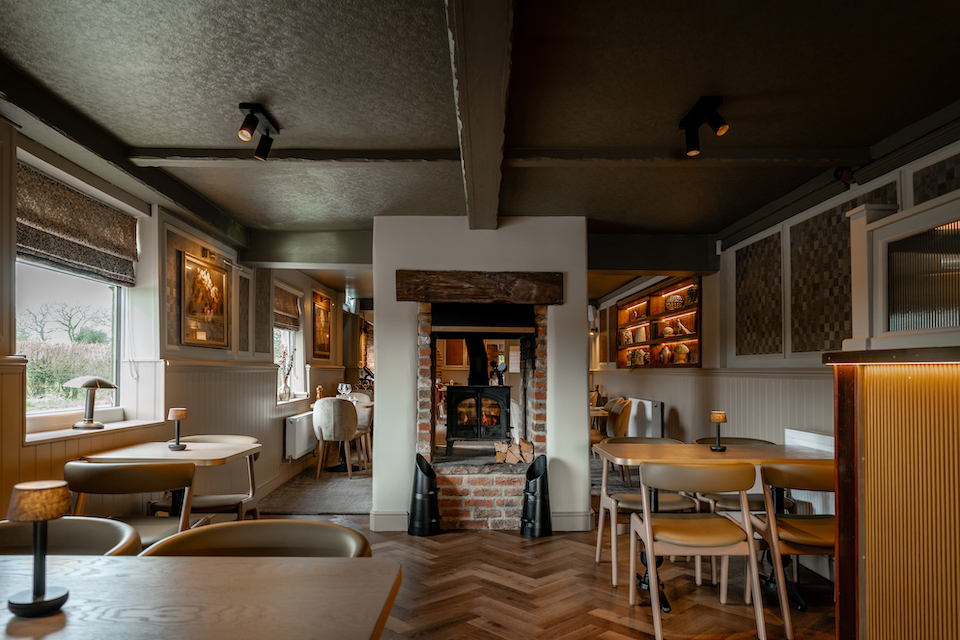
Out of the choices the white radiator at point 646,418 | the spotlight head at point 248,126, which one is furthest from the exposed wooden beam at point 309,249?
the white radiator at point 646,418

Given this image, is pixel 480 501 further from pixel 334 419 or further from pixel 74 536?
pixel 74 536

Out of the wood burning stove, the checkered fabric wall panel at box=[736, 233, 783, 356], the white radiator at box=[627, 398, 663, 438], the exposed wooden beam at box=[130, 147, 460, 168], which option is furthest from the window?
the white radiator at box=[627, 398, 663, 438]

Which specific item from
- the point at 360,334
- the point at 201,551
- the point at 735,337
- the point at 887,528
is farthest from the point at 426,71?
the point at 360,334

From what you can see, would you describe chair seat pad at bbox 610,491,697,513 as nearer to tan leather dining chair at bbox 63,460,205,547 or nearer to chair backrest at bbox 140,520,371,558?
chair backrest at bbox 140,520,371,558

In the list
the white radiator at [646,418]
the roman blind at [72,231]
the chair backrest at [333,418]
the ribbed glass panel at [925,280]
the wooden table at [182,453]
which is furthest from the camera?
the white radiator at [646,418]

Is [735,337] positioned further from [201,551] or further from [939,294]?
[201,551]

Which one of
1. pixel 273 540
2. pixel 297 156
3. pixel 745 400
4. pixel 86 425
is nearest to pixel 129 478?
pixel 86 425

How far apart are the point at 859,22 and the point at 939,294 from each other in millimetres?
1038

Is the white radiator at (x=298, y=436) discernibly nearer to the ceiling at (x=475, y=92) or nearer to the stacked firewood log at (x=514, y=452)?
the stacked firewood log at (x=514, y=452)

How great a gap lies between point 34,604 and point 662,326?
21.5ft

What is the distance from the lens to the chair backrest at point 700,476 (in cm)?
264

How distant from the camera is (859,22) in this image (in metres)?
2.04

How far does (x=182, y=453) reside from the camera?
3.15m

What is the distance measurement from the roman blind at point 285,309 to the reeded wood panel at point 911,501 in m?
5.54
